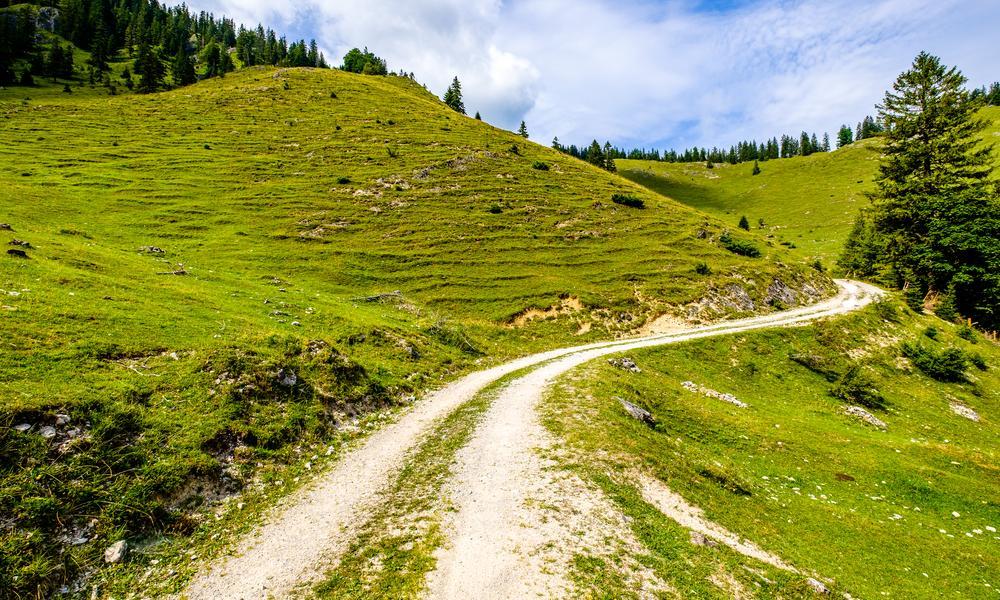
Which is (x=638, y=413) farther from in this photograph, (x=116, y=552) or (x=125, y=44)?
(x=125, y=44)

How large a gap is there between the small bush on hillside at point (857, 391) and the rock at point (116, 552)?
3876cm

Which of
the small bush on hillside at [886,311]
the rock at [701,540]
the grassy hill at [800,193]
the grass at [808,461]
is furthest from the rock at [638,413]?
the grassy hill at [800,193]

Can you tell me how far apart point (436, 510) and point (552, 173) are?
260ft

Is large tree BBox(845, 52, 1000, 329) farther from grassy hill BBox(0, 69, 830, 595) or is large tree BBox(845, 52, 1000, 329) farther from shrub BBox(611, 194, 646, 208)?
shrub BBox(611, 194, 646, 208)

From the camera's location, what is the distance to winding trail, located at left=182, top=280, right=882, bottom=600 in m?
8.04

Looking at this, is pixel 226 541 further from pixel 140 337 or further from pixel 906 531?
pixel 906 531

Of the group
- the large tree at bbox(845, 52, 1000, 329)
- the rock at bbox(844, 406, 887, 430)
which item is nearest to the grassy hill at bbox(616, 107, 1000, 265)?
the large tree at bbox(845, 52, 1000, 329)

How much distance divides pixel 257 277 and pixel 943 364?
205 feet

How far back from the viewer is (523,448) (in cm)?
1453

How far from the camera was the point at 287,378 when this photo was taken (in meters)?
17.0

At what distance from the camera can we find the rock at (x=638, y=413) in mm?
18266

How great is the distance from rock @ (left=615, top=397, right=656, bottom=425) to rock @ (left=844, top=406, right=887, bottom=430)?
17.3m

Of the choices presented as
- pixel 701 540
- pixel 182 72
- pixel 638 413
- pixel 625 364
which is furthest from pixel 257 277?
pixel 182 72

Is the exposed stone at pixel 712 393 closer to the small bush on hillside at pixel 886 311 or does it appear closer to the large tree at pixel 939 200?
the small bush on hillside at pixel 886 311
